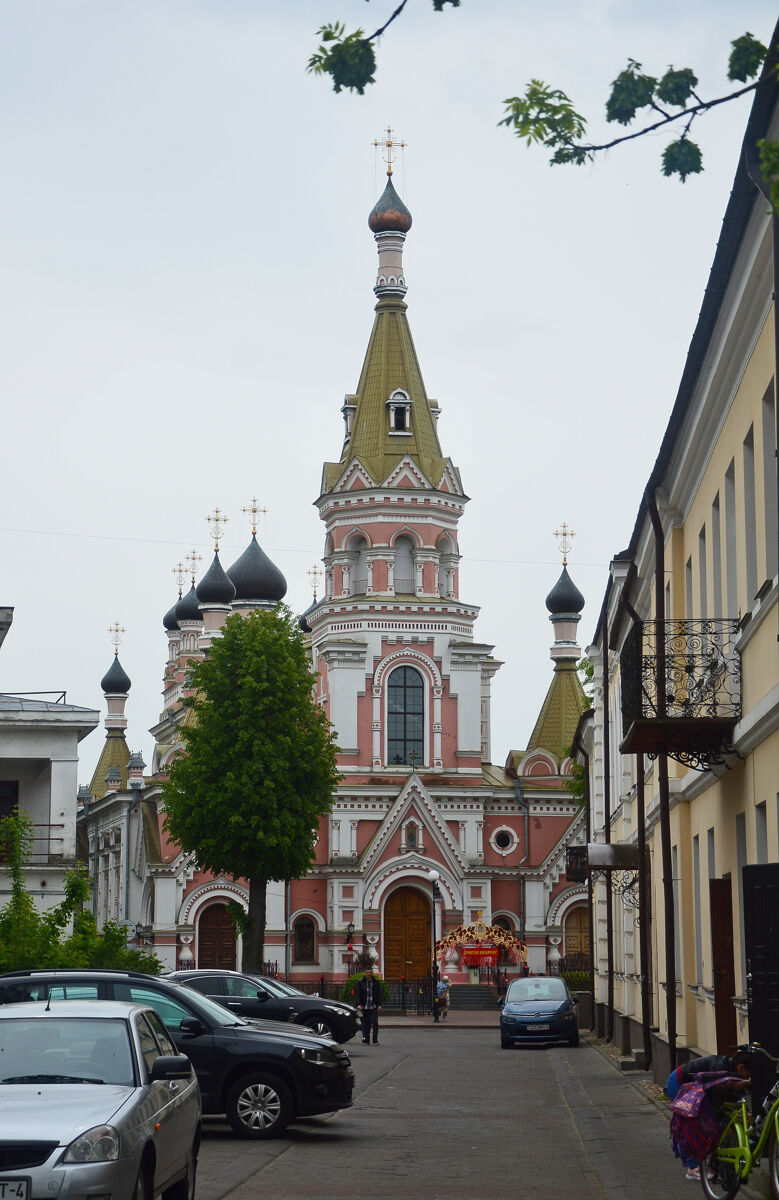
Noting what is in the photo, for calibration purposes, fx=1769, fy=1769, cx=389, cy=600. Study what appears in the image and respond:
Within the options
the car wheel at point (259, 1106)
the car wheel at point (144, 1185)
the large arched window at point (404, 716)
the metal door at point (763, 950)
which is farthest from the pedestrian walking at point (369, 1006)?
the large arched window at point (404, 716)

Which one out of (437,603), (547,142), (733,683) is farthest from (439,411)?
(547,142)

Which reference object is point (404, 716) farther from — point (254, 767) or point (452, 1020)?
point (254, 767)

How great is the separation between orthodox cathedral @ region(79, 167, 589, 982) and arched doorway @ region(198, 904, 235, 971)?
0.07 metres

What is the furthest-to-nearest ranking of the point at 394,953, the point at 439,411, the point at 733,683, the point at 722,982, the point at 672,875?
the point at 439,411
the point at 394,953
the point at 672,875
the point at 722,982
the point at 733,683

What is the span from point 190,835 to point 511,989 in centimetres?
1275

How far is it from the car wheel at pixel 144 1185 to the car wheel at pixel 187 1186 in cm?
120

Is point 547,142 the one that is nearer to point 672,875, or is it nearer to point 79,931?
point 672,875

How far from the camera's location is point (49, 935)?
26.3m

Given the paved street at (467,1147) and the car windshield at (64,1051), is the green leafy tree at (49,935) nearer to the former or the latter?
the paved street at (467,1147)

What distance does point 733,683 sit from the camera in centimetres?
1620

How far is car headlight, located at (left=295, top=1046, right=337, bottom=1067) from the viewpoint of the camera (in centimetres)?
1659

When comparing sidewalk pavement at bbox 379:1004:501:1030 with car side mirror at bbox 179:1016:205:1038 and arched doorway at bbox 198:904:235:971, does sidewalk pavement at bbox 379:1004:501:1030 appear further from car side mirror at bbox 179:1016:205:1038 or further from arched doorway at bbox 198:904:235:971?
car side mirror at bbox 179:1016:205:1038

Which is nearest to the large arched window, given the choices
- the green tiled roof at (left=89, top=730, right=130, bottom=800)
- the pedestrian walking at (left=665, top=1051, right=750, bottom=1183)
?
the green tiled roof at (left=89, top=730, right=130, bottom=800)

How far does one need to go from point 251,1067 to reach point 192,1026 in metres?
1.19
